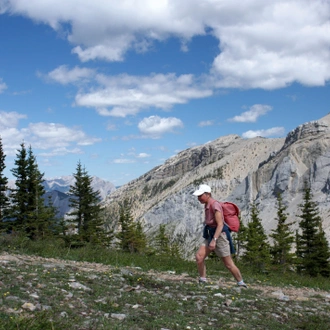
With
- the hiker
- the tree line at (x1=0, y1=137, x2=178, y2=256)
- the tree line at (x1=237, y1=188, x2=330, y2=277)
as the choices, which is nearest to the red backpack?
the hiker

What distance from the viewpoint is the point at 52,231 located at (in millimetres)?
37062

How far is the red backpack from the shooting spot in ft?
34.2

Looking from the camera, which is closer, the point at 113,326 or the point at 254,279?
the point at 113,326

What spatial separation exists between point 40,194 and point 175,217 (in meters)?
152

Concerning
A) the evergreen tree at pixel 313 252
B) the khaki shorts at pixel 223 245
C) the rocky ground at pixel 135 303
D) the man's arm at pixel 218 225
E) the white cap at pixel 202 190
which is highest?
the white cap at pixel 202 190

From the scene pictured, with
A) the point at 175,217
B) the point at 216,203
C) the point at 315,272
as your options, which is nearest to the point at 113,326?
the point at 216,203

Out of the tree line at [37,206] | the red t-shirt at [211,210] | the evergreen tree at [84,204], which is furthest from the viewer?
the evergreen tree at [84,204]

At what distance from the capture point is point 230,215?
10.5 metres

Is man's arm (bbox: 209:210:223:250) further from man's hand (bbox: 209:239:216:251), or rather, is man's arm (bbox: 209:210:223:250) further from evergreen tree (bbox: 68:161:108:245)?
evergreen tree (bbox: 68:161:108:245)

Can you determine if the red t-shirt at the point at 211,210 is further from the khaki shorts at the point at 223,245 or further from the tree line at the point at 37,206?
the tree line at the point at 37,206

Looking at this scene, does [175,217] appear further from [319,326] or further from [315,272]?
[319,326]

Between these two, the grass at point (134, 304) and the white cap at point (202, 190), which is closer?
the grass at point (134, 304)

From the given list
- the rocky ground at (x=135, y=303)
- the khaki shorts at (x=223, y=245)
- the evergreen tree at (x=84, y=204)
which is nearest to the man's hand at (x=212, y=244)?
the khaki shorts at (x=223, y=245)

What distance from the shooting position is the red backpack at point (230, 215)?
10422mm
